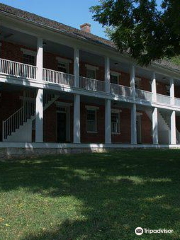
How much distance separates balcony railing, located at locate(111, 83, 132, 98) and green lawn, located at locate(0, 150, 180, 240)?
12.7m

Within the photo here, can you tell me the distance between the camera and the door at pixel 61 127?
24078 mm

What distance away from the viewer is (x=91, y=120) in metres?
→ 26.1

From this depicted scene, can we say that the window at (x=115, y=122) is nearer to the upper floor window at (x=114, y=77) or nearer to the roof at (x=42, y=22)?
the upper floor window at (x=114, y=77)

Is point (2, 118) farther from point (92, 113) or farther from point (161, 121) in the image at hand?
point (161, 121)

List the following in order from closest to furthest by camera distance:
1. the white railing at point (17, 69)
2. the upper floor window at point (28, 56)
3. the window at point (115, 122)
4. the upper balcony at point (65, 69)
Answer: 1. the white railing at point (17, 69)
2. the upper balcony at point (65, 69)
3. the upper floor window at point (28, 56)
4. the window at point (115, 122)

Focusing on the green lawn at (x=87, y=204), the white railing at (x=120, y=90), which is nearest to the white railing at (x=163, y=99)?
the white railing at (x=120, y=90)

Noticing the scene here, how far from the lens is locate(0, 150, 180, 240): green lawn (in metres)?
5.13

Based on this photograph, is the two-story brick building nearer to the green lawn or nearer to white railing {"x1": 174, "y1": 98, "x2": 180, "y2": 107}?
white railing {"x1": 174, "y1": 98, "x2": 180, "y2": 107}

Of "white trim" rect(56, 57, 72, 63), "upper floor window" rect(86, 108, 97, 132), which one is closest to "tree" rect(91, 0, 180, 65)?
"white trim" rect(56, 57, 72, 63)

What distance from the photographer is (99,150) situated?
70.0ft

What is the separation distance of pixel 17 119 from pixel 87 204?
13944 millimetres

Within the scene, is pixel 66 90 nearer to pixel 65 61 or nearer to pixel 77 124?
pixel 77 124

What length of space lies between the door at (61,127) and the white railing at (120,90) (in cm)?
390

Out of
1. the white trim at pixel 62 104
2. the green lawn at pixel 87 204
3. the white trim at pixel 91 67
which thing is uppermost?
the white trim at pixel 91 67
